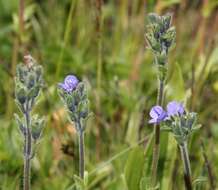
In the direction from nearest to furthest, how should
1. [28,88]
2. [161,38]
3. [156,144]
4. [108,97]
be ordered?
1. [28,88]
2. [161,38]
3. [156,144]
4. [108,97]

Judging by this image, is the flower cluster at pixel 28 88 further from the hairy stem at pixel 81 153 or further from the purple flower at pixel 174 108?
the purple flower at pixel 174 108

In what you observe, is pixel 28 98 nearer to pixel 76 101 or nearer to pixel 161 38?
pixel 76 101

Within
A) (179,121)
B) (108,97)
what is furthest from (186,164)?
(108,97)

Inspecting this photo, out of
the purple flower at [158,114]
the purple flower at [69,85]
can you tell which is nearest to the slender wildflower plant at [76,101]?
the purple flower at [69,85]

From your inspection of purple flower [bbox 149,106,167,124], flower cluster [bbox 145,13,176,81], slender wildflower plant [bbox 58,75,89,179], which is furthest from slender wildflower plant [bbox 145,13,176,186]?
slender wildflower plant [bbox 58,75,89,179]

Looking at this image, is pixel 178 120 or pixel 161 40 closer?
pixel 178 120

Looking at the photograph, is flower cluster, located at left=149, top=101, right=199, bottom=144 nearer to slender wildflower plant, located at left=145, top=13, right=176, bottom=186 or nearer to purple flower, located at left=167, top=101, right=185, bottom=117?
purple flower, located at left=167, top=101, right=185, bottom=117

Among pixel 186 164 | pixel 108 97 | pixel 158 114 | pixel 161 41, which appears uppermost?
pixel 108 97
